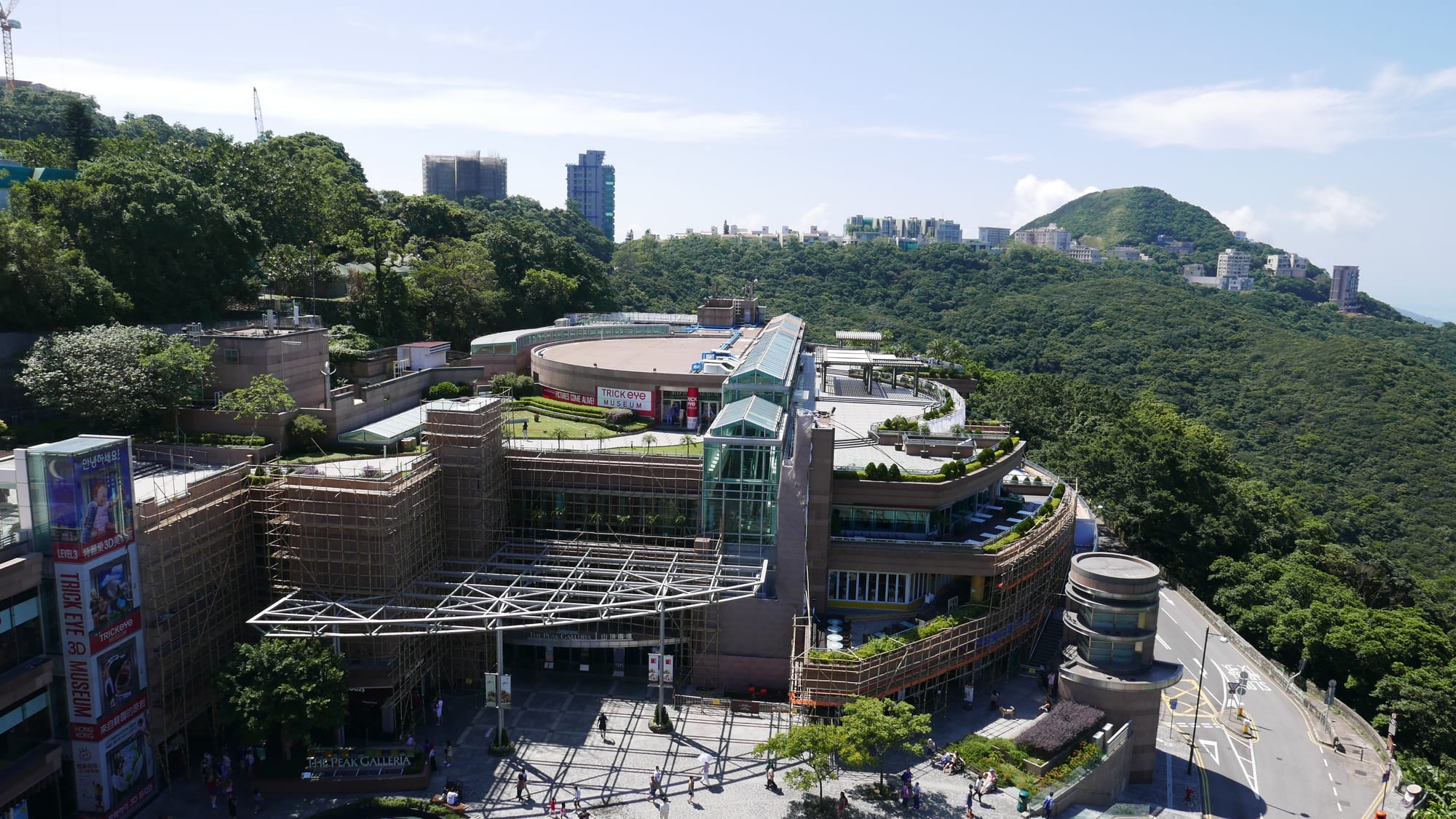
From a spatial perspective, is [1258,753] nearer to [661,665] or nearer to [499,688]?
[661,665]

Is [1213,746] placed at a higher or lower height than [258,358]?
lower

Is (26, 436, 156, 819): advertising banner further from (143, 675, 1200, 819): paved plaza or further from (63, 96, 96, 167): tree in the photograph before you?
(63, 96, 96, 167): tree

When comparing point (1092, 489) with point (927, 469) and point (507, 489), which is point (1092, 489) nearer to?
point (927, 469)

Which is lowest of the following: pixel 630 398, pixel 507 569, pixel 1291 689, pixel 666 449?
pixel 1291 689

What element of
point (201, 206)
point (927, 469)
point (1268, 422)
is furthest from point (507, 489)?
point (1268, 422)

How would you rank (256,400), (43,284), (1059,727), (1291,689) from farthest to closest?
(1291,689) < (256,400) < (43,284) < (1059,727)

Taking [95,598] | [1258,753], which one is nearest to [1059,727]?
[1258,753]
